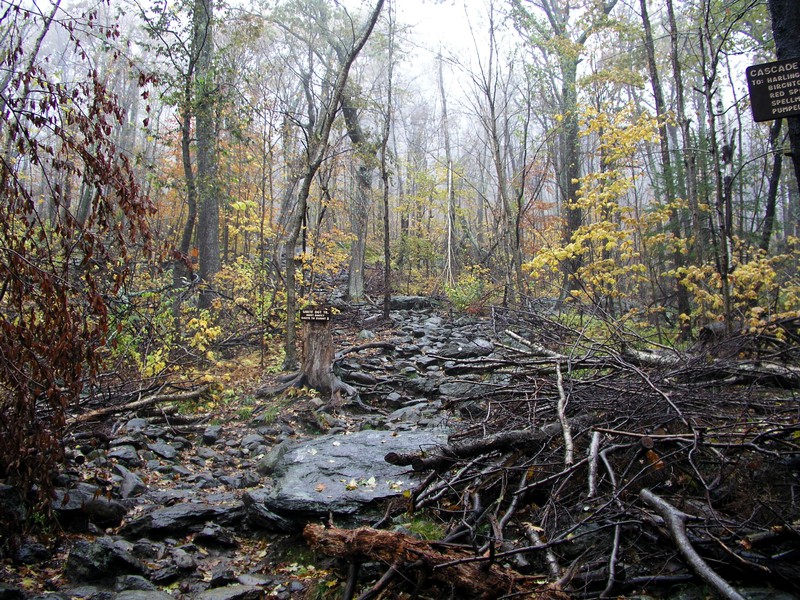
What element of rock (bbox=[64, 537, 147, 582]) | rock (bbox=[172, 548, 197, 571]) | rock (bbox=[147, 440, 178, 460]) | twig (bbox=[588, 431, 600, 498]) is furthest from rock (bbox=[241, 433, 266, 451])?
twig (bbox=[588, 431, 600, 498])

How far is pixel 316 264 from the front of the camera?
37.8 feet

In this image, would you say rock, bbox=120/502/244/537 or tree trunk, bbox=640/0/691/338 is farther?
tree trunk, bbox=640/0/691/338

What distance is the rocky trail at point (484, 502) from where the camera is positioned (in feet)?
8.46

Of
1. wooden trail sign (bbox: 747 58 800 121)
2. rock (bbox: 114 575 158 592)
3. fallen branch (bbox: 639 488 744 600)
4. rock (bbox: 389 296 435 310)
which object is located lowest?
rock (bbox: 114 575 158 592)

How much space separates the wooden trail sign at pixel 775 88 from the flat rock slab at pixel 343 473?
149 inches

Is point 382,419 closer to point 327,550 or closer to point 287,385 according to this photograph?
point 287,385

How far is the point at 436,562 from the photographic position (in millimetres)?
2625

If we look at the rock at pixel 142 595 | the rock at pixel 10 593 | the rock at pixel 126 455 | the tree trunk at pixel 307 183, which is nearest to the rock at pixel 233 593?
the rock at pixel 142 595

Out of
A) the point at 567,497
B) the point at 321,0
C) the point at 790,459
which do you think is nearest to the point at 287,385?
the point at 567,497

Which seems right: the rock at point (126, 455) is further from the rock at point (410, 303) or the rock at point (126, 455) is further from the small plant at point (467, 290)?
the rock at point (410, 303)

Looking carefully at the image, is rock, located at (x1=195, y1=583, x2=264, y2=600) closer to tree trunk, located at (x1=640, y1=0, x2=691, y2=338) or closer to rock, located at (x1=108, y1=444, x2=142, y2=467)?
rock, located at (x1=108, y1=444, x2=142, y2=467)

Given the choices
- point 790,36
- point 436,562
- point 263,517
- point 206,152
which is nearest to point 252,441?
point 263,517

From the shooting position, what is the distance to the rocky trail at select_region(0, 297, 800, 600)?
2578 millimetres

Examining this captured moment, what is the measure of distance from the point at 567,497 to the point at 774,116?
3285 millimetres
